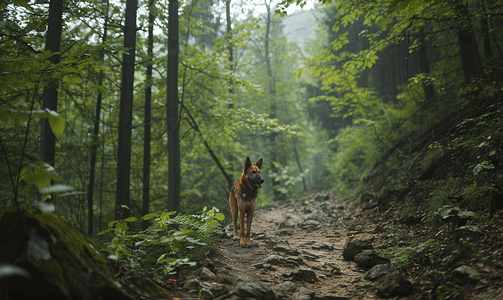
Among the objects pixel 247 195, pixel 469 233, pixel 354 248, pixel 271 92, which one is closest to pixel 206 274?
pixel 247 195

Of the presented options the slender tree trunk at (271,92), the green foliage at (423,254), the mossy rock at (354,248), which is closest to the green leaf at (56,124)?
the green foliage at (423,254)

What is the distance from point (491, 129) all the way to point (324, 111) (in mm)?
15160

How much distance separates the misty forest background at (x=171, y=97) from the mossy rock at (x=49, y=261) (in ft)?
1.09

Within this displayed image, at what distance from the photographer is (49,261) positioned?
6.93 feet

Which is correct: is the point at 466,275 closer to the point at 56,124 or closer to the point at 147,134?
the point at 56,124

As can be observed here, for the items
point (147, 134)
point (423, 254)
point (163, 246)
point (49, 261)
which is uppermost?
point (147, 134)

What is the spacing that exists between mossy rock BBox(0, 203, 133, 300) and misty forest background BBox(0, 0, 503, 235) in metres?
0.33

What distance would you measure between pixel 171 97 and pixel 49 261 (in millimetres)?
5462

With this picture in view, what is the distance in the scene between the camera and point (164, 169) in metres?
11.7

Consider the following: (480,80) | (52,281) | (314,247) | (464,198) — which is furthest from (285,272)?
(480,80)

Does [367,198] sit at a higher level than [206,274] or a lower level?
higher

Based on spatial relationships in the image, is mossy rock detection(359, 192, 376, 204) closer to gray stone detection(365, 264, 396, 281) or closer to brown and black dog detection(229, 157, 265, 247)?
brown and black dog detection(229, 157, 265, 247)

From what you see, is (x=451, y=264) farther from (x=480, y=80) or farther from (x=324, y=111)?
(x=324, y=111)

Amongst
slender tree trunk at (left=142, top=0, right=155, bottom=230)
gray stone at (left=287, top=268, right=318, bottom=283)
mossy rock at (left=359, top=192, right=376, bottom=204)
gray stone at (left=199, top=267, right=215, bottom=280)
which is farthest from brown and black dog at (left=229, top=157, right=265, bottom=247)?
mossy rock at (left=359, top=192, right=376, bottom=204)
